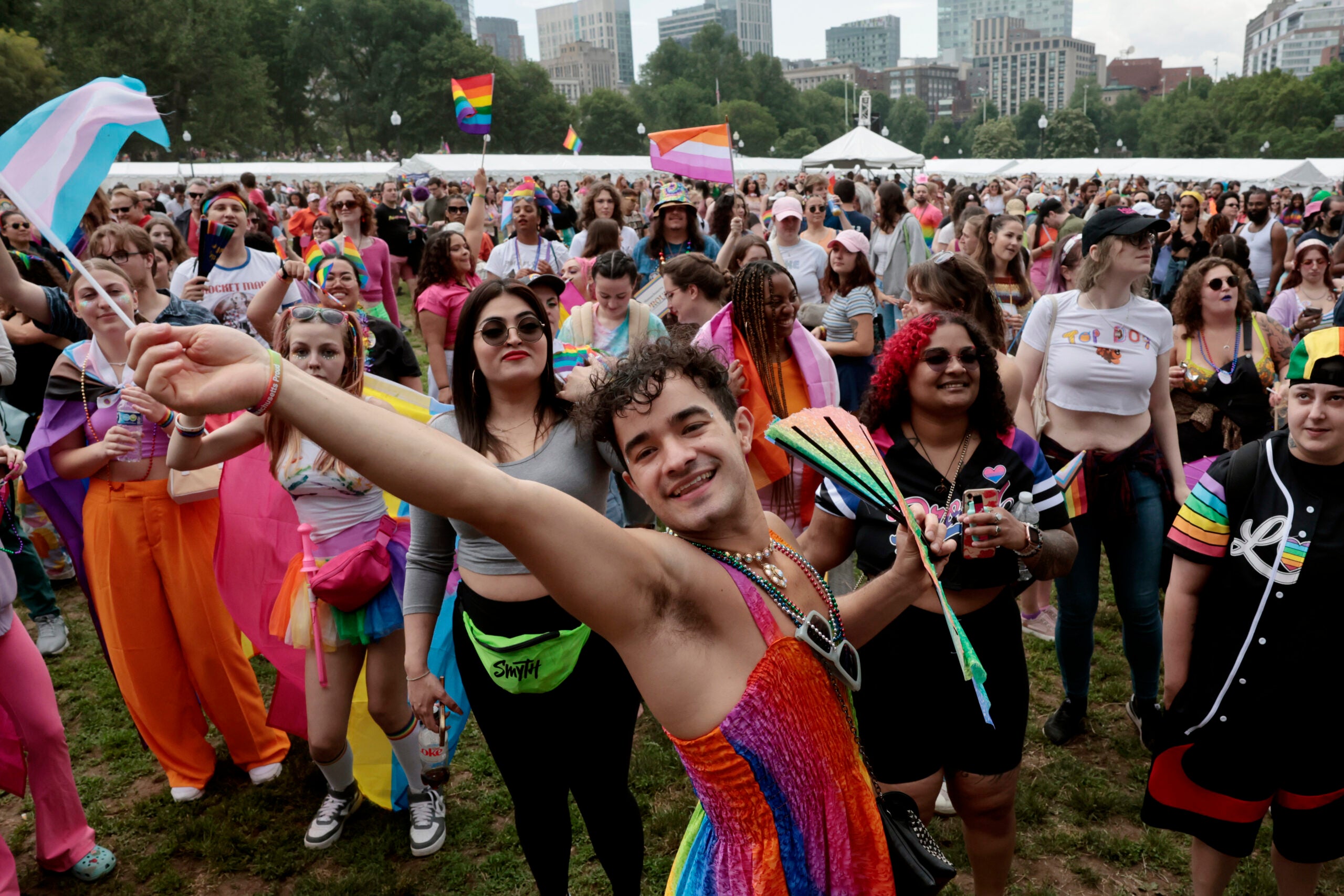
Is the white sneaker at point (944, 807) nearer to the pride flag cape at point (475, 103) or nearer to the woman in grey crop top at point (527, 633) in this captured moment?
the woman in grey crop top at point (527, 633)

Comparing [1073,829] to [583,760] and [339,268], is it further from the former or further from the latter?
[339,268]

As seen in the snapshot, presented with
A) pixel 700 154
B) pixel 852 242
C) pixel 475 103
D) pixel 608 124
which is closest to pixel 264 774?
pixel 852 242

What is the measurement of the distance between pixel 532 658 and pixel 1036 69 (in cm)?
21798

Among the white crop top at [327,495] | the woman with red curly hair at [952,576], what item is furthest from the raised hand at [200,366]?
the white crop top at [327,495]

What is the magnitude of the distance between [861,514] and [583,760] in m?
1.11

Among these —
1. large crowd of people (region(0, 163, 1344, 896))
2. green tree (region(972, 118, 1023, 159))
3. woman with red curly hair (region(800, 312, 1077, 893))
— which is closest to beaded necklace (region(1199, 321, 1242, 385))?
large crowd of people (region(0, 163, 1344, 896))

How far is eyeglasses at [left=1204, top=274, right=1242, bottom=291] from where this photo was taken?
4.61 meters

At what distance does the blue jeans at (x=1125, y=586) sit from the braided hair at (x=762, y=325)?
4.43 feet

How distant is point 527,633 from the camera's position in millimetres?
2678

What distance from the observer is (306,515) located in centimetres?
350

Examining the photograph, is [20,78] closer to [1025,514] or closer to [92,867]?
[92,867]

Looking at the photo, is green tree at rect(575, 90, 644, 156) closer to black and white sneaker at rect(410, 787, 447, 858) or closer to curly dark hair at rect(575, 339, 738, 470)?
black and white sneaker at rect(410, 787, 447, 858)

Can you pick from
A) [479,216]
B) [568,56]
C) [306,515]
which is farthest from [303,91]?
[568,56]

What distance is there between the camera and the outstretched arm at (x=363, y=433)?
48.7 inches
